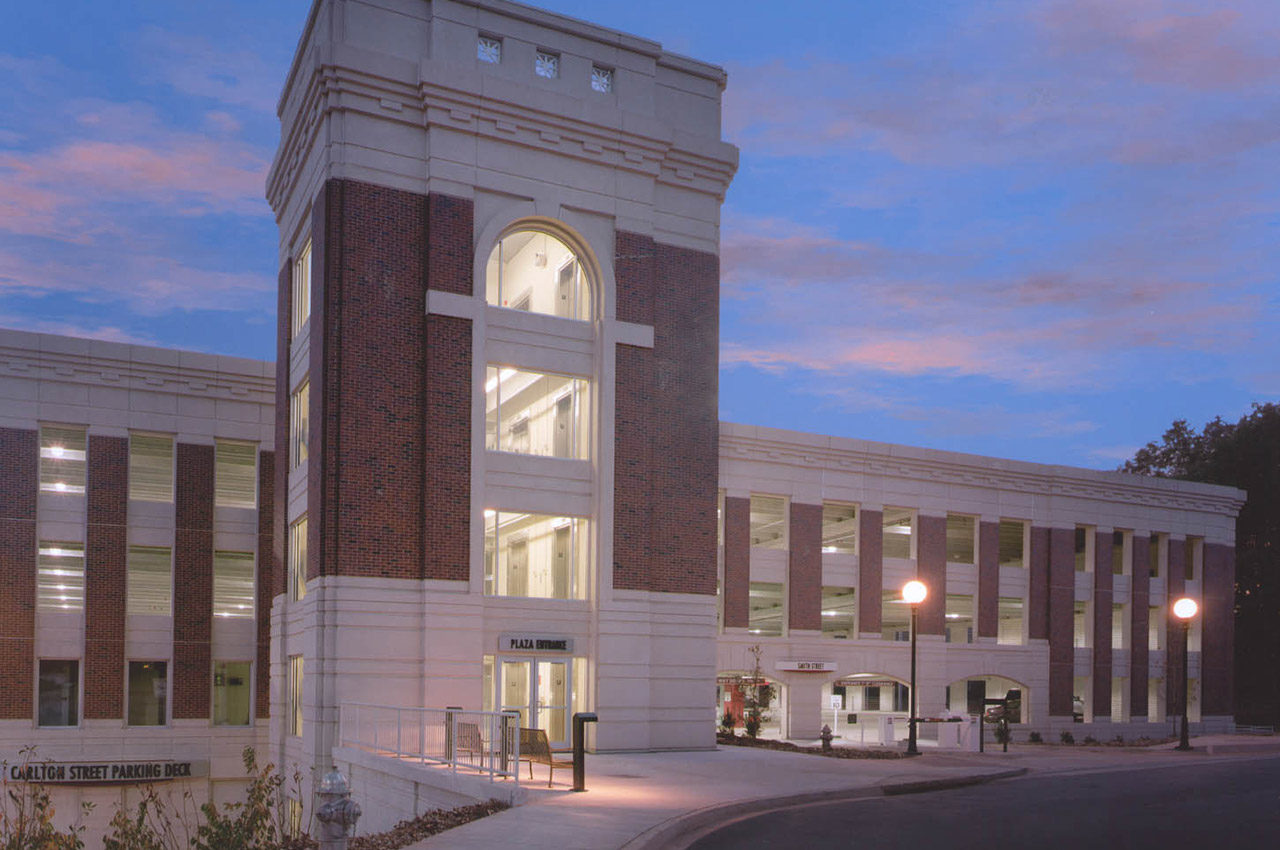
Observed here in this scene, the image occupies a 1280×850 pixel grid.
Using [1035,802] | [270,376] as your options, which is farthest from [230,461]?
[1035,802]

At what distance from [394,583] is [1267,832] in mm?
19036

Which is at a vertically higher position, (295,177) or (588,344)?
(295,177)

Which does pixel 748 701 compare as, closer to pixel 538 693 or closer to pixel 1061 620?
pixel 538 693

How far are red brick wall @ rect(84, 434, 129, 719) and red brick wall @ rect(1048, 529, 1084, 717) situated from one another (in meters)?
34.6

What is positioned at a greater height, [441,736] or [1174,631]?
[441,736]

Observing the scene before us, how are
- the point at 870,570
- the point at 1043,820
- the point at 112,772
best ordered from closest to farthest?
the point at 1043,820 < the point at 112,772 < the point at 870,570

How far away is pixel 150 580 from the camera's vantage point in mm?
38312

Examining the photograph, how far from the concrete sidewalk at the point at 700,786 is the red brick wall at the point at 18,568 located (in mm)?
18057

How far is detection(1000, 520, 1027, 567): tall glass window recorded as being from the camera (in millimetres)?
51375

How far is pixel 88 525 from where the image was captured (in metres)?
37.3

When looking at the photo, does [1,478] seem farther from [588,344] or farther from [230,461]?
[588,344]

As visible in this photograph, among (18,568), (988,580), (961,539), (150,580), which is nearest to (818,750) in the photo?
(988,580)

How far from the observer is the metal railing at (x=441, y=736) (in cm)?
2108

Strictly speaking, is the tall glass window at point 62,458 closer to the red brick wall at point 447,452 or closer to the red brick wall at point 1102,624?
the red brick wall at point 447,452
